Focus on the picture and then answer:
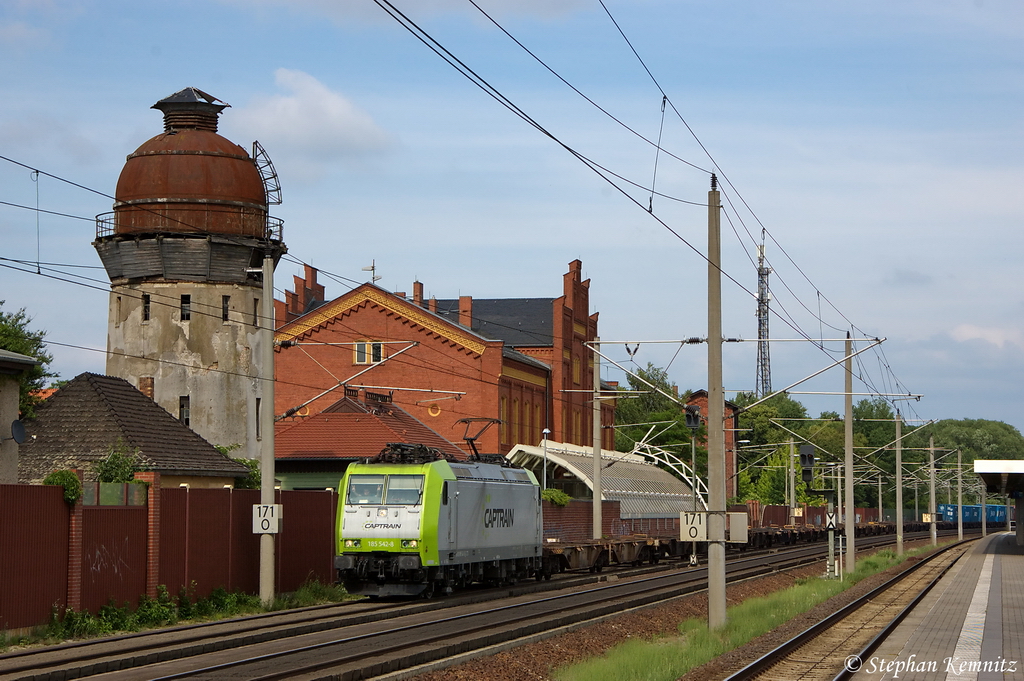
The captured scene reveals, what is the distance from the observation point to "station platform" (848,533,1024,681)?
51.2 ft

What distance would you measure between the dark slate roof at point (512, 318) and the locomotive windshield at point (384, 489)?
135 feet

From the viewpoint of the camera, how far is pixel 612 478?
55.8 metres

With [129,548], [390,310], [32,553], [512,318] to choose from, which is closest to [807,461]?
[129,548]

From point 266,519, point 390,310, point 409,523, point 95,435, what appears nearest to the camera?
point 266,519

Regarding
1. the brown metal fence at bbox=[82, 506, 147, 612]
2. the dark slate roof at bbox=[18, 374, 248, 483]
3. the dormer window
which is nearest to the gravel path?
the brown metal fence at bbox=[82, 506, 147, 612]

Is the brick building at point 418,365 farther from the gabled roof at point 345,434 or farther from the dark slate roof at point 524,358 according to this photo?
the gabled roof at point 345,434

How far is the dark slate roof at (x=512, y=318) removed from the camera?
7150 cm

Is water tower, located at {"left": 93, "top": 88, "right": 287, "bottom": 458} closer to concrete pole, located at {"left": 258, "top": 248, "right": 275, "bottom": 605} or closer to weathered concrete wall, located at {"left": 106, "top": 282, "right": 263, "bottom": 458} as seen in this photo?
weathered concrete wall, located at {"left": 106, "top": 282, "right": 263, "bottom": 458}

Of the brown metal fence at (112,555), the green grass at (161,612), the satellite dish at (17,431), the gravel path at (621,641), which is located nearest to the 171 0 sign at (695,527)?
the gravel path at (621,641)

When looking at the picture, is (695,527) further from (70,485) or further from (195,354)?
(195,354)

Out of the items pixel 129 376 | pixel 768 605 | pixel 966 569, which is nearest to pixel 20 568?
pixel 768 605

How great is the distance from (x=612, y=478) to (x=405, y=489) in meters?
28.9

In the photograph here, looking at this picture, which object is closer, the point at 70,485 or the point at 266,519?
the point at 70,485

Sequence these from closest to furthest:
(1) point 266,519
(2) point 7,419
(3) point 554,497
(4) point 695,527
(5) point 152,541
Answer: (4) point 695,527 < (5) point 152,541 < (1) point 266,519 < (2) point 7,419 < (3) point 554,497
